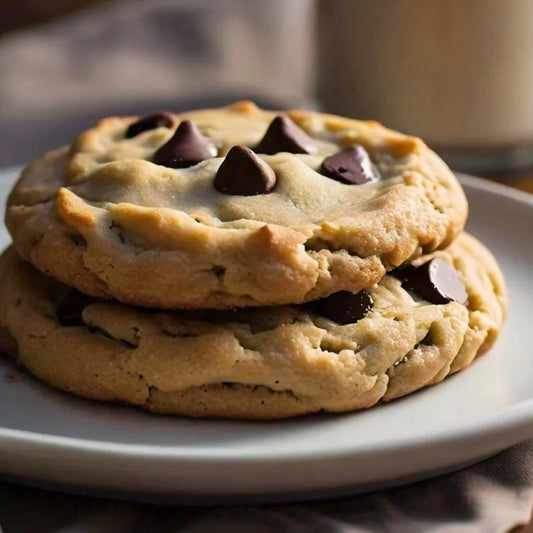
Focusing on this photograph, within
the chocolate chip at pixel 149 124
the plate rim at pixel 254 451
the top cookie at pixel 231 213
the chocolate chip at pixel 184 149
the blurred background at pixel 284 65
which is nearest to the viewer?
the plate rim at pixel 254 451

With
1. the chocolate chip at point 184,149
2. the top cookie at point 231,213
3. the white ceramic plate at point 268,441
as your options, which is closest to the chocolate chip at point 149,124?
the top cookie at point 231,213

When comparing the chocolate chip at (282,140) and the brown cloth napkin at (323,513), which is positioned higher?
the chocolate chip at (282,140)

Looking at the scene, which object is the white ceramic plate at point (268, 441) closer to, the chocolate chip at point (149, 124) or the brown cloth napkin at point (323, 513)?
the brown cloth napkin at point (323, 513)

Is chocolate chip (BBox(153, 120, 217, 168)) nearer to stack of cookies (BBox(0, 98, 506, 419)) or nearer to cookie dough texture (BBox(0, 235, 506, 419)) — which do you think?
stack of cookies (BBox(0, 98, 506, 419))

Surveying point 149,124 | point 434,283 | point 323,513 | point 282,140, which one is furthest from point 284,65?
point 323,513

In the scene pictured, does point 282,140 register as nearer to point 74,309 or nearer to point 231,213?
point 231,213

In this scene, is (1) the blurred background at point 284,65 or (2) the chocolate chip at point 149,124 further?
(1) the blurred background at point 284,65

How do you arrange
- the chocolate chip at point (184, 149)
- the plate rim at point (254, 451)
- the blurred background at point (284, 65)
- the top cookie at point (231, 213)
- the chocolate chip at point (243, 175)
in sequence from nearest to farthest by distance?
1. the plate rim at point (254, 451)
2. the top cookie at point (231, 213)
3. the chocolate chip at point (243, 175)
4. the chocolate chip at point (184, 149)
5. the blurred background at point (284, 65)
